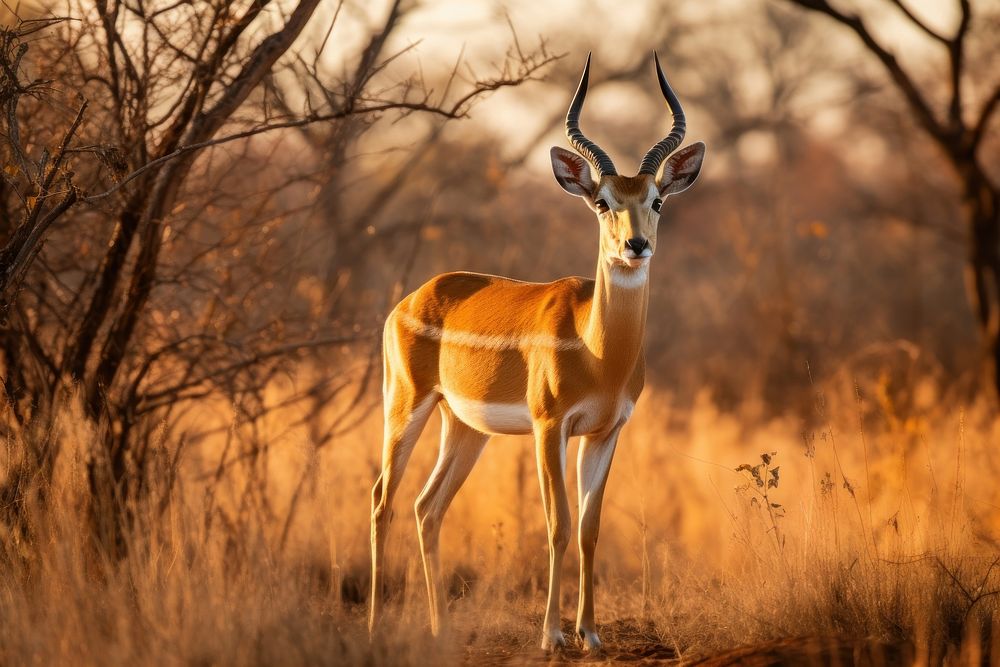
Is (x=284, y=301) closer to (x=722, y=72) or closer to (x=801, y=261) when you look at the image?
(x=801, y=261)

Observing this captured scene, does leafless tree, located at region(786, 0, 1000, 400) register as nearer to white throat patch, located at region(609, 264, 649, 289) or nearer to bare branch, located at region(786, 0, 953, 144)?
bare branch, located at region(786, 0, 953, 144)

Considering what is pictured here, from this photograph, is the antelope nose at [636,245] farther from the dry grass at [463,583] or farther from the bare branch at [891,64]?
the bare branch at [891,64]

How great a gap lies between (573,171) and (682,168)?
1.77 ft

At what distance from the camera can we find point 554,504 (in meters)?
5.84

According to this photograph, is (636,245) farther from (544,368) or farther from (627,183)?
(544,368)

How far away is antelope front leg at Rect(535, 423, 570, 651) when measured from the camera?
227 inches

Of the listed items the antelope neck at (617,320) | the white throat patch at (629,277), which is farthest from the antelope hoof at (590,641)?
the white throat patch at (629,277)

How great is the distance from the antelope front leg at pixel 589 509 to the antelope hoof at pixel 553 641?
0.10 metres

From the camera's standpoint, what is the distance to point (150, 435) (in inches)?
305

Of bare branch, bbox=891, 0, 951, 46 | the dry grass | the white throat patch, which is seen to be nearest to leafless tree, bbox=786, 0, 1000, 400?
bare branch, bbox=891, 0, 951, 46

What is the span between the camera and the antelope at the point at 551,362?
5734 mm

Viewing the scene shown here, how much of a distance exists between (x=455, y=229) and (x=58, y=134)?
1261 cm

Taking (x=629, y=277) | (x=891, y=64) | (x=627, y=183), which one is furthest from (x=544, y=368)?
(x=891, y=64)

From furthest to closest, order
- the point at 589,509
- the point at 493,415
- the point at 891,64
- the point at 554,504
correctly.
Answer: the point at 891,64 < the point at 493,415 < the point at 589,509 < the point at 554,504
